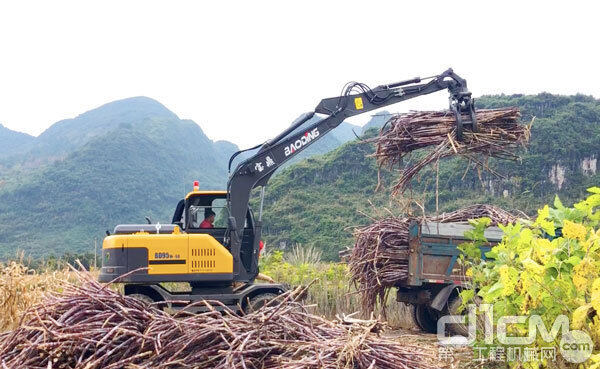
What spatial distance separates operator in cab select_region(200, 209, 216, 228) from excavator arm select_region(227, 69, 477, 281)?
0.36 meters

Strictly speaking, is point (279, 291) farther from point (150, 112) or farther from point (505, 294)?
point (150, 112)

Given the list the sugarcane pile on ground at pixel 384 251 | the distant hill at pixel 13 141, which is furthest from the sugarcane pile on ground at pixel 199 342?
the distant hill at pixel 13 141

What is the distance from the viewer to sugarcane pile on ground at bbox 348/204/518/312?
10.1 meters

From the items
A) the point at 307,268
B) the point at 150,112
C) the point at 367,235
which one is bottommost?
the point at 307,268

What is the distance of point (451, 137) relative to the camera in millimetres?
9047

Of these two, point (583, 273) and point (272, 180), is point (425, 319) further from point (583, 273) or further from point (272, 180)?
point (272, 180)

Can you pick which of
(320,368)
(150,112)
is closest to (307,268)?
(320,368)

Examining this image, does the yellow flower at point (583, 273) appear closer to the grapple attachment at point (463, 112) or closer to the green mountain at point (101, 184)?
the grapple attachment at point (463, 112)

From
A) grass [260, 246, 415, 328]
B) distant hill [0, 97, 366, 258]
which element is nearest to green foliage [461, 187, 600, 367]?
grass [260, 246, 415, 328]

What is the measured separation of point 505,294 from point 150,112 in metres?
143

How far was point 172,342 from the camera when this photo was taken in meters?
3.65

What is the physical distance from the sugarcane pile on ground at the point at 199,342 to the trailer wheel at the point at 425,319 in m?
7.36

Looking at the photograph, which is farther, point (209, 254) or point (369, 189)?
point (369, 189)

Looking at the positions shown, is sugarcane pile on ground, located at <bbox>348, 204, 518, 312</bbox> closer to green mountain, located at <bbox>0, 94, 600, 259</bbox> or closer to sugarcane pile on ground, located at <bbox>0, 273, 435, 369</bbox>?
green mountain, located at <bbox>0, 94, 600, 259</bbox>
